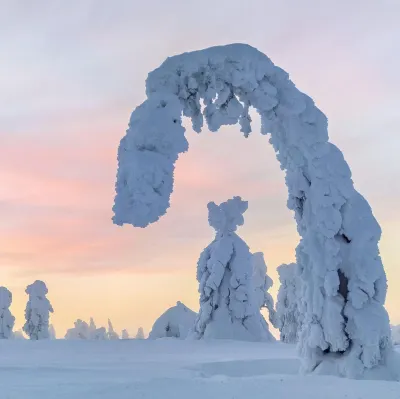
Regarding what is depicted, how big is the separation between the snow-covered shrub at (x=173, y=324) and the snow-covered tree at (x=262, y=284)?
32.0 ft

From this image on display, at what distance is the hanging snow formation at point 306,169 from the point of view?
42.2 feet

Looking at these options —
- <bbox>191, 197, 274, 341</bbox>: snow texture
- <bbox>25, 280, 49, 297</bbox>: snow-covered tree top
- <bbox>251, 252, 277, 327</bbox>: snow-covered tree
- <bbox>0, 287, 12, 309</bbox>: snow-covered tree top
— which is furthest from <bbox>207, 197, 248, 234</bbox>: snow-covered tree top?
<bbox>0, 287, 12, 309</bbox>: snow-covered tree top

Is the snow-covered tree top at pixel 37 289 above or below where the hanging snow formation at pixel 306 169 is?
above

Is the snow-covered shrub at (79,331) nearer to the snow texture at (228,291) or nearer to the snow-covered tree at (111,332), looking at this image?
the snow-covered tree at (111,332)

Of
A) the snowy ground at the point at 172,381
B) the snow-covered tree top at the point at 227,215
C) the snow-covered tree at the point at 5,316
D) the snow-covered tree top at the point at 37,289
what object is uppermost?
the snow-covered tree top at the point at 227,215

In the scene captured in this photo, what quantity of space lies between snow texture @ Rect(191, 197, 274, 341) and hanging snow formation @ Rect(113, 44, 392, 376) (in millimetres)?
12211

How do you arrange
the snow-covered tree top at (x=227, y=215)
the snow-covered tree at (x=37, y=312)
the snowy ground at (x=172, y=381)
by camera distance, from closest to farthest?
the snowy ground at (x=172, y=381) < the snow-covered tree top at (x=227, y=215) < the snow-covered tree at (x=37, y=312)

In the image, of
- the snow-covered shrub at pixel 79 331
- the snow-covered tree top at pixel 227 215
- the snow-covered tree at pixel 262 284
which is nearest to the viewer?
the snow-covered tree top at pixel 227 215

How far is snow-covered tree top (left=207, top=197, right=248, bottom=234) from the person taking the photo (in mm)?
27078

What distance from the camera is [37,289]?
4197 centimetres

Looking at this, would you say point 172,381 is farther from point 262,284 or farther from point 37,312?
point 37,312

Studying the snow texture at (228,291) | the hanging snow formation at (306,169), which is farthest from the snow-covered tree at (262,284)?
the hanging snow formation at (306,169)

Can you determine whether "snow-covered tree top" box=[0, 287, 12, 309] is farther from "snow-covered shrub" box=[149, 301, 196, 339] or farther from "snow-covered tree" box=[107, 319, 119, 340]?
"snow-covered tree" box=[107, 319, 119, 340]

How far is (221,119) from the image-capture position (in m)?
13.8
